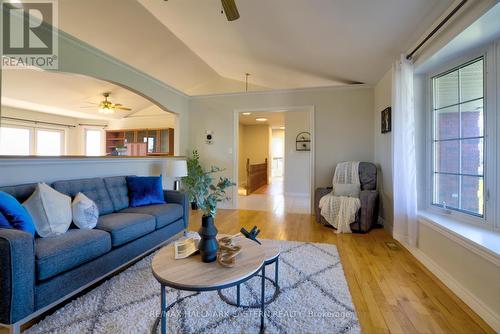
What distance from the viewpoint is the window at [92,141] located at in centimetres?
791

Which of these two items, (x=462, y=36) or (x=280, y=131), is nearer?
(x=462, y=36)

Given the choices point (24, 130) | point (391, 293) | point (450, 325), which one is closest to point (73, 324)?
point (391, 293)

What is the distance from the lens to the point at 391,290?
183 centimetres

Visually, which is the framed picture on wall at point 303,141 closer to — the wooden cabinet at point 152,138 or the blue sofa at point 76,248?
the wooden cabinet at point 152,138

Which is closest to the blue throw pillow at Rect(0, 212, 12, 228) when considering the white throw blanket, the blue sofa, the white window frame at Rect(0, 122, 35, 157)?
the blue sofa

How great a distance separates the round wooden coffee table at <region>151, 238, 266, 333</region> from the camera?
1190 mm

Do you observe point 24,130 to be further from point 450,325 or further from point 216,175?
point 450,325

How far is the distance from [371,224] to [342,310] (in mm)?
2002

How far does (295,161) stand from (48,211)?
5.37 meters

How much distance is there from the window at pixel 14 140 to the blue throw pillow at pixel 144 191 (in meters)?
5.95

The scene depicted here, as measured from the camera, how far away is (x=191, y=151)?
199 inches

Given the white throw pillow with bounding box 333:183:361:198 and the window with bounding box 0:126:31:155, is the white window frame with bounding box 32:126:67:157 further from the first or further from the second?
the white throw pillow with bounding box 333:183:361:198

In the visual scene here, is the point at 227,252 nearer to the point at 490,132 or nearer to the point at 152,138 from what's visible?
the point at 490,132
